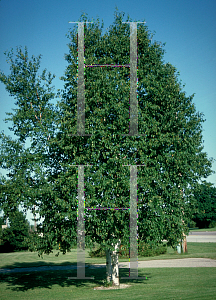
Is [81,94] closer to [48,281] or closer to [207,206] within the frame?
[48,281]

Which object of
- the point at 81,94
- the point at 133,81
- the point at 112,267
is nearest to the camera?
the point at 81,94

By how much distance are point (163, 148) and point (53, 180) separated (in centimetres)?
478

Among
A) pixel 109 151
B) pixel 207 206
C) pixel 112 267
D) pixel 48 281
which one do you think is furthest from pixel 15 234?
pixel 207 206

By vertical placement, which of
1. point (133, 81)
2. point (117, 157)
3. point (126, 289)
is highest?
point (133, 81)

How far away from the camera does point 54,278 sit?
63.1 feet

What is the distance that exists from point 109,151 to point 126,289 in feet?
19.8

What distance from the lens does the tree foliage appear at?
11977 mm

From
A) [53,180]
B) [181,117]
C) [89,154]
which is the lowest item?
[53,180]

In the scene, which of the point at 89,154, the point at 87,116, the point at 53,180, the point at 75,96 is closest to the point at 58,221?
the point at 53,180

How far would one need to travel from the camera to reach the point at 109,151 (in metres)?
12.7

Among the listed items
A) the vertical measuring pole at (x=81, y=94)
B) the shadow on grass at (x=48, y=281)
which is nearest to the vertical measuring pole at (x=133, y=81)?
the vertical measuring pole at (x=81, y=94)

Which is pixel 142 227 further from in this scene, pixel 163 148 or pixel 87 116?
pixel 87 116

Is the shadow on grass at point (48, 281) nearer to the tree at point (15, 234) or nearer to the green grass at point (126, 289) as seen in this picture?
the green grass at point (126, 289)

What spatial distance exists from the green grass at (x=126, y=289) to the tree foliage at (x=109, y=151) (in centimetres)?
208
